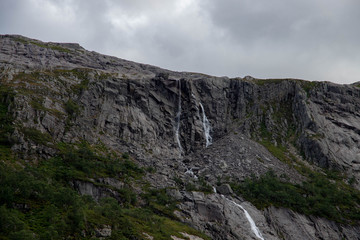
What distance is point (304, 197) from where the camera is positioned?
88.5 metres

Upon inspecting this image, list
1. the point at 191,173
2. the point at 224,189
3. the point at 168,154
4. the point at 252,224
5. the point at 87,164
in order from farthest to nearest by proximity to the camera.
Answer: the point at 168,154 < the point at 191,173 < the point at 224,189 < the point at 87,164 < the point at 252,224

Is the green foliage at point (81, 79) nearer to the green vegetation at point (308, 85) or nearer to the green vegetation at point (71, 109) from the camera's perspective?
the green vegetation at point (71, 109)

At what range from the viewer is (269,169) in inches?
3937

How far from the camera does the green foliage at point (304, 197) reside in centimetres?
8356

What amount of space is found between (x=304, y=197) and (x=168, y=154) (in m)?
46.8

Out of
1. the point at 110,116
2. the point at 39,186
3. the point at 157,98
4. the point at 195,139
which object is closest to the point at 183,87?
the point at 157,98

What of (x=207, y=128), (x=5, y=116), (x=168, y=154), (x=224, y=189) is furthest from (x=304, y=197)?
(x=5, y=116)

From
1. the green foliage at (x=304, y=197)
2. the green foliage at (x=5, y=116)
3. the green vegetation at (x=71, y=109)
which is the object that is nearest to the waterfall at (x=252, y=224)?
the green foliage at (x=304, y=197)

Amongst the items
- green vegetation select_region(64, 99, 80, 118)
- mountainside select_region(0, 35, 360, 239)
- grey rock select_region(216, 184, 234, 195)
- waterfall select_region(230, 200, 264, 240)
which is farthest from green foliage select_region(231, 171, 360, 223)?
green vegetation select_region(64, 99, 80, 118)

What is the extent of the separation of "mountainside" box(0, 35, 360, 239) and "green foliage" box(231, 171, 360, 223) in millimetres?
344

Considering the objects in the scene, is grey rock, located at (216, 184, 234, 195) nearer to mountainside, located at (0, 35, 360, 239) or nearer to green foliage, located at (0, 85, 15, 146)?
mountainside, located at (0, 35, 360, 239)

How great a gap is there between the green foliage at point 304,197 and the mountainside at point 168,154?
344 millimetres

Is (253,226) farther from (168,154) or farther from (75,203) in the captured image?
(75,203)

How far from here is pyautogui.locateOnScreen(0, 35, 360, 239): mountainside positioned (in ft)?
182
